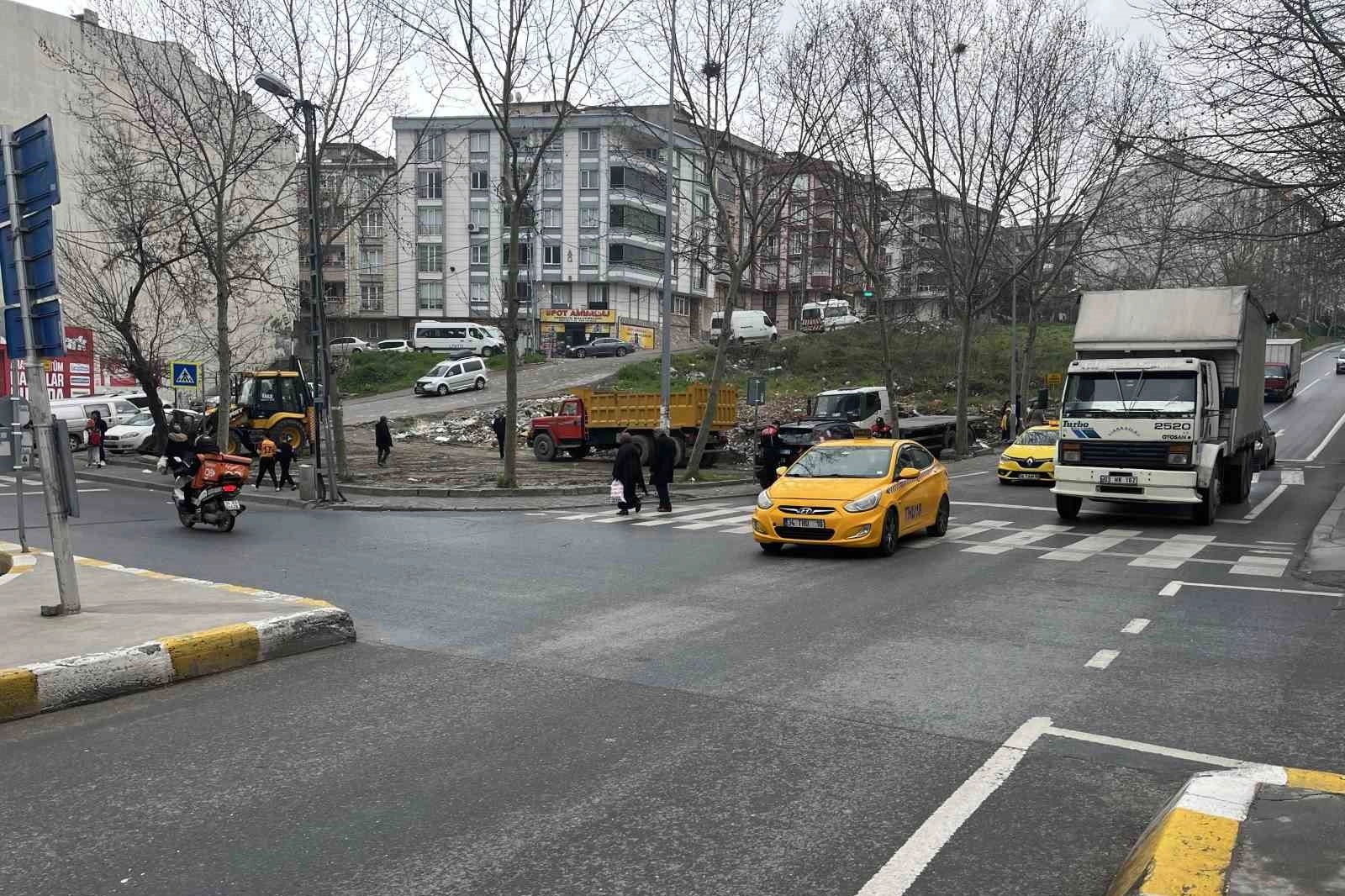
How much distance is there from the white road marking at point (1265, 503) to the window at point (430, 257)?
59.3m

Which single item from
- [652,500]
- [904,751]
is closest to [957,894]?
[904,751]

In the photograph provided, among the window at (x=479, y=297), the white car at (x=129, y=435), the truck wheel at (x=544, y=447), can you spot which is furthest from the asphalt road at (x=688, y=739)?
the window at (x=479, y=297)

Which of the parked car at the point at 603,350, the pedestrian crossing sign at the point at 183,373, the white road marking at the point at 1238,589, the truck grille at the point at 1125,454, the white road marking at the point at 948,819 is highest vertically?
the parked car at the point at 603,350

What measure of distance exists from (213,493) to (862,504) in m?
10.1

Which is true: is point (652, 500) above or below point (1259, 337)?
below

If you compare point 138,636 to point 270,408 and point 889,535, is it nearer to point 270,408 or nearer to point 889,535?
point 889,535

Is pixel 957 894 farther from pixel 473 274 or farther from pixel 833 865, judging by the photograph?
pixel 473 274

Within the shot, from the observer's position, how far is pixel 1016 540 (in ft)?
49.1

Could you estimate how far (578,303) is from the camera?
2857 inches

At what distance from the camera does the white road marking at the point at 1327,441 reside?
104ft

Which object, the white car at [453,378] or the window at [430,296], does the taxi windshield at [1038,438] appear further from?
the window at [430,296]

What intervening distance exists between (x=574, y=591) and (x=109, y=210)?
28.9 metres

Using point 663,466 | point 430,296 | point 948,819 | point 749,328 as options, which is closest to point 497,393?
point 749,328

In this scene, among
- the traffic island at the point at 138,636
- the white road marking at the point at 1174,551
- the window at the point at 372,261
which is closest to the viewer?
the traffic island at the point at 138,636
